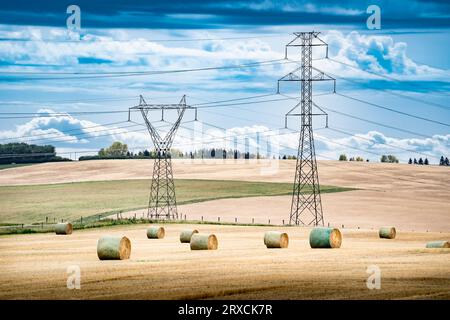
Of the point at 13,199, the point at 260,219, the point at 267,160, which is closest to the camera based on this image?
the point at 260,219

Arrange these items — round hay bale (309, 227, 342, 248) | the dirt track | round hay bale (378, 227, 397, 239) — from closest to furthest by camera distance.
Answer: the dirt track → round hay bale (309, 227, 342, 248) → round hay bale (378, 227, 397, 239)

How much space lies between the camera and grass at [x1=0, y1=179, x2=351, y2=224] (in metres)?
93.6

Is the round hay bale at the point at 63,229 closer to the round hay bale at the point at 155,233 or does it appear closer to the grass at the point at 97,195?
the round hay bale at the point at 155,233

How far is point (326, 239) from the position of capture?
146 feet

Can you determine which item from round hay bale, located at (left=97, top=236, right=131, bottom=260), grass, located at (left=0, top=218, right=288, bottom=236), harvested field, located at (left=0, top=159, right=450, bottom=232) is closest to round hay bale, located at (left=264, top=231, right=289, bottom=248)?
round hay bale, located at (left=97, top=236, right=131, bottom=260)

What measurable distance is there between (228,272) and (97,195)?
261 ft

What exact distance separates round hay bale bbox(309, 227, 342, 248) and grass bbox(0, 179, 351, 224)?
152 ft

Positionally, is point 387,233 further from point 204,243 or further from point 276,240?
point 204,243

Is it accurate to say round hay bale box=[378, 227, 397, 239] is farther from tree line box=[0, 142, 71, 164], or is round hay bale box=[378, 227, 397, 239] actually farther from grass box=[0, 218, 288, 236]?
tree line box=[0, 142, 71, 164]

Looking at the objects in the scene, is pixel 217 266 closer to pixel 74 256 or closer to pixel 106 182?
pixel 74 256

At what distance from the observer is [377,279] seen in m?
28.6

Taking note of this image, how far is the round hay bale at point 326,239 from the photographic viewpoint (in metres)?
44.4
